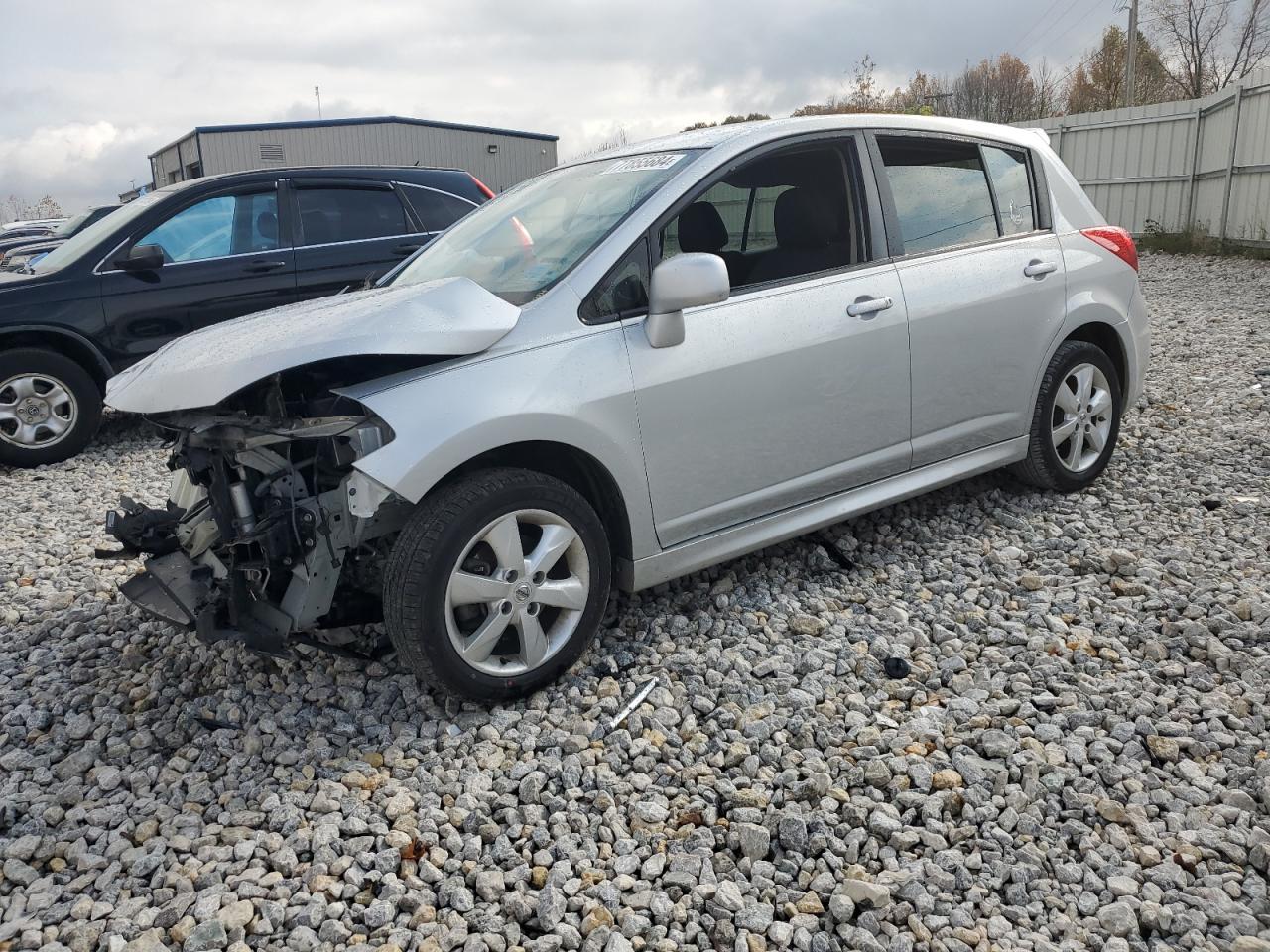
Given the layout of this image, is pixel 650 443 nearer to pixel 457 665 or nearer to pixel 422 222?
pixel 457 665

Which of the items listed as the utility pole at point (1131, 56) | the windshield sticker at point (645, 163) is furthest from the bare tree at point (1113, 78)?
the windshield sticker at point (645, 163)

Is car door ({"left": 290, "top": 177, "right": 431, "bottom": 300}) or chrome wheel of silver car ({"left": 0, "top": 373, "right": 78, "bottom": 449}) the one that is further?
car door ({"left": 290, "top": 177, "right": 431, "bottom": 300})

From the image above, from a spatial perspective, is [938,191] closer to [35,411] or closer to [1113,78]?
[35,411]

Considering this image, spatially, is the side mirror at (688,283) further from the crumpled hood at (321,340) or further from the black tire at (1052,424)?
the black tire at (1052,424)

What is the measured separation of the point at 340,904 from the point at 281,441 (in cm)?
140

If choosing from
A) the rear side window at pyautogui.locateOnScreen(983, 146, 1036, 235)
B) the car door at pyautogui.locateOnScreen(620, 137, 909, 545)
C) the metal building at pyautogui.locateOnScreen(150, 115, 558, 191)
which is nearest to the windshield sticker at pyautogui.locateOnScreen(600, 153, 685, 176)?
the car door at pyautogui.locateOnScreen(620, 137, 909, 545)

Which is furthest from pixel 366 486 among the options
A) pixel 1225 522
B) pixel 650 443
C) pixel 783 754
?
pixel 1225 522

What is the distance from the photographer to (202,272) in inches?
289

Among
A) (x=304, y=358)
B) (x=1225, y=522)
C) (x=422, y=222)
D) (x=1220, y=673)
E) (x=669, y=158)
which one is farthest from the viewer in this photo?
(x=422, y=222)

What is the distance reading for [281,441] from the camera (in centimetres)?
323

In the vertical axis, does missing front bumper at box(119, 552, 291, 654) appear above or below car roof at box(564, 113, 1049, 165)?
below

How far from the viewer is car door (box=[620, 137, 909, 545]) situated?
3.60 meters

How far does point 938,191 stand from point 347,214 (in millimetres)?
4919

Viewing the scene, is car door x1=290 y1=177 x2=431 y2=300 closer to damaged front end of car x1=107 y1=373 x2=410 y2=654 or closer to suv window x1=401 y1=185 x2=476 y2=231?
suv window x1=401 y1=185 x2=476 y2=231
